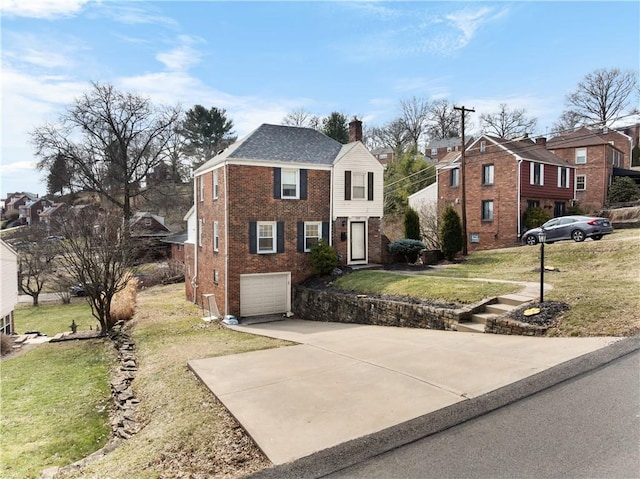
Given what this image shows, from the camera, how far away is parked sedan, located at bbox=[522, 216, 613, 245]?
65.9 ft

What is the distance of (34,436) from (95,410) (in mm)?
1091

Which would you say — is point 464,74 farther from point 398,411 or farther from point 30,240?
point 30,240

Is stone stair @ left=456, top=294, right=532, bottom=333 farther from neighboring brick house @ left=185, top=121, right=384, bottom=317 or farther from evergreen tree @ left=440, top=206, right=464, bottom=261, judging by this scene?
evergreen tree @ left=440, top=206, right=464, bottom=261

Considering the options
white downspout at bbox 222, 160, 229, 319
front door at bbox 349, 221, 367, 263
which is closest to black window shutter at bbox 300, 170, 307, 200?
front door at bbox 349, 221, 367, 263

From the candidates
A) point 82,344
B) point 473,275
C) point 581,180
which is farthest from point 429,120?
point 82,344

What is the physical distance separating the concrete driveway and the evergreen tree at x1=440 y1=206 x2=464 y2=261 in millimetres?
13113

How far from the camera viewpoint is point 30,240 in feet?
104

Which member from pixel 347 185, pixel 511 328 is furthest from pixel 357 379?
pixel 347 185

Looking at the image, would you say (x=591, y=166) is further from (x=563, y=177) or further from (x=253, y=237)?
(x=253, y=237)

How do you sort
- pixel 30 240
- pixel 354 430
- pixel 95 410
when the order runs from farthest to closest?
1. pixel 30 240
2. pixel 95 410
3. pixel 354 430

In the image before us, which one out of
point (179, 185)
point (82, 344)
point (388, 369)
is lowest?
point (82, 344)

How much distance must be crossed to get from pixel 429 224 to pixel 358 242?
10.2 m

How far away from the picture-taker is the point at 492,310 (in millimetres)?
10414

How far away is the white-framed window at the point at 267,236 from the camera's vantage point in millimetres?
18406
